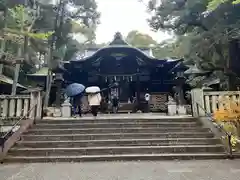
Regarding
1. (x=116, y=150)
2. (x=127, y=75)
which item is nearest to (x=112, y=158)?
(x=116, y=150)

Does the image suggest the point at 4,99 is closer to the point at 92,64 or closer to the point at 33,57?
the point at 92,64

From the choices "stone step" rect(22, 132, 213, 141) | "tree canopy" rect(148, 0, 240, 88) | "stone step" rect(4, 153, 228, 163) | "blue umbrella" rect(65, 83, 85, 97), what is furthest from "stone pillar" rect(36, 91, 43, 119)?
"tree canopy" rect(148, 0, 240, 88)

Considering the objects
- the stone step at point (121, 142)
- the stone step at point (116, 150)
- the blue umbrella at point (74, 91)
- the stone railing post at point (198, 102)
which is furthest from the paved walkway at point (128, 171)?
the blue umbrella at point (74, 91)

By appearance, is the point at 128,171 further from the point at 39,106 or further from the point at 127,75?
the point at 127,75

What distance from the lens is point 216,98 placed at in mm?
9891

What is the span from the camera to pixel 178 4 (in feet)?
52.1

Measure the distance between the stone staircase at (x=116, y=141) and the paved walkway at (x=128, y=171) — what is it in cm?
49

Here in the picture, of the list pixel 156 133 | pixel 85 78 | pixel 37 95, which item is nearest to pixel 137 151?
pixel 156 133

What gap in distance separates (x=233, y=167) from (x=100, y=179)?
10.8ft

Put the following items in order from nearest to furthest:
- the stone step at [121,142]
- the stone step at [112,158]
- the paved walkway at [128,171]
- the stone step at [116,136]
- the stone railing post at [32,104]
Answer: the paved walkway at [128,171] → the stone step at [112,158] → the stone step at [121,142] → the stone step at [116,136] → the stone railing post at [32,104]

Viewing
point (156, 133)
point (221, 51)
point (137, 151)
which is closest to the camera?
point (137, 151)

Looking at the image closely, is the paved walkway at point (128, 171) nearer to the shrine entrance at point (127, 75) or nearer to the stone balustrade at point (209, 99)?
the stone balustrade at point (209, 99)

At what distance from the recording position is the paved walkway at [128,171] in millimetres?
5301

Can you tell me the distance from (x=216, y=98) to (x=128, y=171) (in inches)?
224
